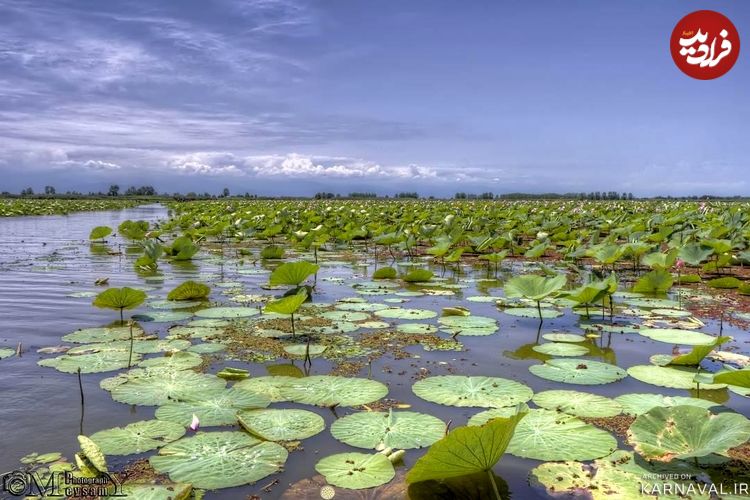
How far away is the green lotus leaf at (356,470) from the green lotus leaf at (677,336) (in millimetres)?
2852

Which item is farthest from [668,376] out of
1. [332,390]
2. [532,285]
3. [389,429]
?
[332,390]

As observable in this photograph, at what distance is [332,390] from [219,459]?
91 centimetres

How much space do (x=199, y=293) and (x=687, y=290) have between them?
18.3ft

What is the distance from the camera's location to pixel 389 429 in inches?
98.3

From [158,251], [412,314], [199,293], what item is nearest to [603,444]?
[412,314]

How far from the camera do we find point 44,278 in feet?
22.1

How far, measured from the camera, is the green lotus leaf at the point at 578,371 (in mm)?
3230

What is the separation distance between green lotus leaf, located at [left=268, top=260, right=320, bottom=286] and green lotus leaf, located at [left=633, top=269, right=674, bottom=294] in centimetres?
396

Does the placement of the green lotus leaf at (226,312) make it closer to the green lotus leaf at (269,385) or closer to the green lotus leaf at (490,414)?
the green lotus leaf at (269,385)

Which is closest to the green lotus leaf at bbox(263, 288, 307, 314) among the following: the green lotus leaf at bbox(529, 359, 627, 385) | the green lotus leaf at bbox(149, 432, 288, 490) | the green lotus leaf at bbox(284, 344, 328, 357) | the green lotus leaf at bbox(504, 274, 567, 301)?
the green lotus leaf at bbox(284, 344, 328, 357)

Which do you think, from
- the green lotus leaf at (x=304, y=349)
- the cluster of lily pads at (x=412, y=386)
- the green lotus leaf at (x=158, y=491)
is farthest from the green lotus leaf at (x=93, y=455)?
the green lotus leaf at (x=304, y=349)

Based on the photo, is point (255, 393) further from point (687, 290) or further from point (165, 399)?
point (687, 290)

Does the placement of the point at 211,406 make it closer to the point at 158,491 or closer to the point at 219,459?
the point at 219,459

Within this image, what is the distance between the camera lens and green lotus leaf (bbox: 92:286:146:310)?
13.5 ft
